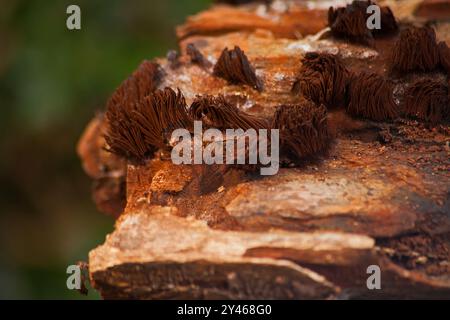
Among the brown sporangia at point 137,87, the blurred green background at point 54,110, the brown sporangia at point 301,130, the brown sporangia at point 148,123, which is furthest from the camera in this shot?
the blurred green background at point 54,110

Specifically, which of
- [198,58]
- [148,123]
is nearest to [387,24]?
[198,58]

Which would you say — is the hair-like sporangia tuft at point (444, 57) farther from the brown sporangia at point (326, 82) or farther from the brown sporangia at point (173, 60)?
the brown sporangia at point (173, 60)

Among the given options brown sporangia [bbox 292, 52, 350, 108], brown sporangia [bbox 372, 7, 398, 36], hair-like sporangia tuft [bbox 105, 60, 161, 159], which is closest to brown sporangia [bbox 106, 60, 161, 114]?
hair-like sporangia tuft [bbox 105, 60, 161, 159]

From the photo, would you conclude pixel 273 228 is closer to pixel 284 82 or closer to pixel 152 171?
pixel 152 171

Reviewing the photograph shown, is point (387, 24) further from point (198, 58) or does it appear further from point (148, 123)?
point (148, 123)

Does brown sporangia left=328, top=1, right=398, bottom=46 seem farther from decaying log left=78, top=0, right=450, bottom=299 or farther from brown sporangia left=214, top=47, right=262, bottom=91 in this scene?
brown sporangia left=214, top=47, right=262, bottom=91

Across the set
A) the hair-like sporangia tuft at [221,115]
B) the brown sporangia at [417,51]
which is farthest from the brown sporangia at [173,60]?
the brown sporangia at [417,51]

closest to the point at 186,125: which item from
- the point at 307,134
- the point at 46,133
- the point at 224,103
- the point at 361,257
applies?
the point at 224,103
